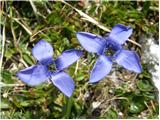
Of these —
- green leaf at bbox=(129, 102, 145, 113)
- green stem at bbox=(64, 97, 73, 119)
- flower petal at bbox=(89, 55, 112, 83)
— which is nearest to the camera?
flower petal at bbox=(89, 55, 112, 83)

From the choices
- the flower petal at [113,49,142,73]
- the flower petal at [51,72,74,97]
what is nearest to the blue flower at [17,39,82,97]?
the flower petal at [51,72,74,97]

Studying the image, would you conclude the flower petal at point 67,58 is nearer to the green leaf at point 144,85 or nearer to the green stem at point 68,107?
the green stem at point 68,107

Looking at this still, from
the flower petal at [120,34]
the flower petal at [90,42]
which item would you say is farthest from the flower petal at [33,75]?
the flower petal at [120,34]

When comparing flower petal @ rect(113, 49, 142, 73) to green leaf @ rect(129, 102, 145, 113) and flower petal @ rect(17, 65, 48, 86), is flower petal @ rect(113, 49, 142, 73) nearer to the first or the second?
flower petal @ rect(17, 65, 48, 86)

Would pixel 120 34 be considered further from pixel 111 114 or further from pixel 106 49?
pixel 111 114

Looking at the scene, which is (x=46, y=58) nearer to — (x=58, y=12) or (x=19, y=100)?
(x=19, y=100)

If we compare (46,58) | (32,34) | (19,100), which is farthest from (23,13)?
(46,58)
